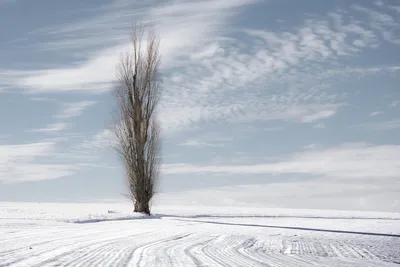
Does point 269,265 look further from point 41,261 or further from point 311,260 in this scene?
point 41,261

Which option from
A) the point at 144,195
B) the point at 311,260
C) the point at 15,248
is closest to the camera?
the point at 311,260

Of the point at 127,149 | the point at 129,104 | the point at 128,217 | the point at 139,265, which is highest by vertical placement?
the point at 129,104

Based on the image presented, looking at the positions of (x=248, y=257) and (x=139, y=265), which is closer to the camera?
(x=139, y=265)

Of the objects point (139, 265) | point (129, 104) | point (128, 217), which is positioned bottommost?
point (139, 265)

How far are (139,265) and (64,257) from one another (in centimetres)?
116

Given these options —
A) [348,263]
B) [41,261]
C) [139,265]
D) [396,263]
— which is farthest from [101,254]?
[396,263]

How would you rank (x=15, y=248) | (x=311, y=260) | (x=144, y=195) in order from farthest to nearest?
(x=144, y=195), (x=15, y=248), (x=311, y=260)

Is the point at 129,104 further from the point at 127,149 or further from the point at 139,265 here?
the point at 139,265

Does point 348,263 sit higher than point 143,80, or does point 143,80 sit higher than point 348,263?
point 143,80

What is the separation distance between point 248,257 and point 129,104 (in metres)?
21.2

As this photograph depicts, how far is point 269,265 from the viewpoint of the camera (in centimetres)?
485

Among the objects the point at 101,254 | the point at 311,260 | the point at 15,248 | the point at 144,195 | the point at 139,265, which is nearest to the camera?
the point at 139,265

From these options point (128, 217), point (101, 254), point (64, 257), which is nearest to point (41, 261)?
point (64, 257)

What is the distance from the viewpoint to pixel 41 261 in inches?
202
